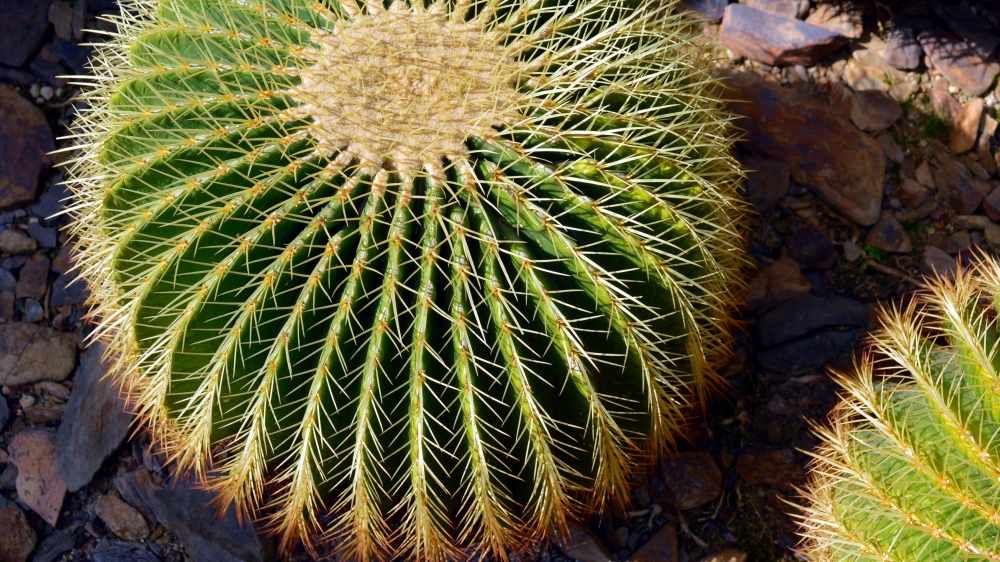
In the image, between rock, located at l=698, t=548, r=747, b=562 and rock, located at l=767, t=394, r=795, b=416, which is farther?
rock, located at l=767, t=394, r=795, b=416

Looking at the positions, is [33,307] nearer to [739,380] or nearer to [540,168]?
[540,168]

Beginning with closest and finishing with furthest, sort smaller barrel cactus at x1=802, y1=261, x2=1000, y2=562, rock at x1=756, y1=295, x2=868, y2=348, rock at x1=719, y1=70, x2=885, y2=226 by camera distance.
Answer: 1. smaller barrel cactus at x1=802, y1=261, x2=1000, y2=562
2. rock at x1=756, y1=295, x2=868, y2=348
3. rock at x1=719, y1=70, x2=885, y2=226

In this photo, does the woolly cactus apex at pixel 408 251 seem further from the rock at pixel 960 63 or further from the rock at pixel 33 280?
the rock at pixel 960 63

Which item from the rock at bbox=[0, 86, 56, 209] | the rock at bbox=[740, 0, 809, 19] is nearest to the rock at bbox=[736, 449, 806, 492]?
the rock at bbox=[740, 0, 809, 19]

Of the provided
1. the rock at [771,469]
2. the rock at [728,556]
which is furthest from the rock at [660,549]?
the rock at [771,469]

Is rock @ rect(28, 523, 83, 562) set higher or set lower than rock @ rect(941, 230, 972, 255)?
lower

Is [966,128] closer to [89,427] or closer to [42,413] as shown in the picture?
[89,427]

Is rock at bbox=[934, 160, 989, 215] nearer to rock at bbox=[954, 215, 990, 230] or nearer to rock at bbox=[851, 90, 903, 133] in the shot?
rock at bbox=[954, 215, 990, 230]

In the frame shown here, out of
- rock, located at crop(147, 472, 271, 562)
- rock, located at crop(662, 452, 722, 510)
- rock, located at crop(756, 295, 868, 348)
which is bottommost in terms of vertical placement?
rock, located at crop(147, 472, 271, 562)

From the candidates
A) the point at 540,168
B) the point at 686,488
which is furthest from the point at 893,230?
the point at 540,168
